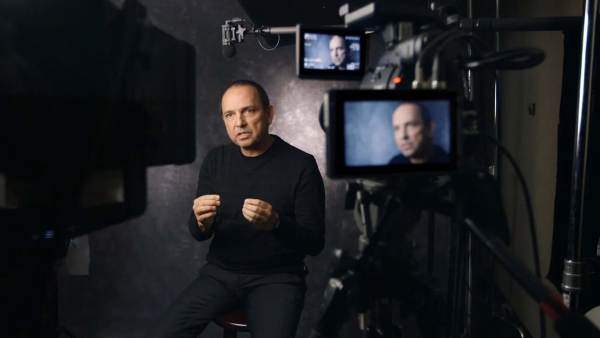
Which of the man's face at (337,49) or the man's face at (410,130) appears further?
the man's face at (337,49)

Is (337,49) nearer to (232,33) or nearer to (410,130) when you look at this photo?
(410,130)

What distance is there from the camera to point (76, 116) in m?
2.37

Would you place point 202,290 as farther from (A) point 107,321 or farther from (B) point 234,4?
(B) point 234,4

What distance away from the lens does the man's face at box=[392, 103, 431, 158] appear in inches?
41.5

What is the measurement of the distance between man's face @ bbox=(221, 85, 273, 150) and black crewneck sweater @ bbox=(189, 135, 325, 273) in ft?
0.25

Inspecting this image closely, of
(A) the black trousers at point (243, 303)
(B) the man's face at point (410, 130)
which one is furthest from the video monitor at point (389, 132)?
(A) the black trousers at point (243, 303)

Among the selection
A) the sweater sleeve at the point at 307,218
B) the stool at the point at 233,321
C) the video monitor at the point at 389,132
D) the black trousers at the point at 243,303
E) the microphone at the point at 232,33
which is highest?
the microphone at the point at 232,33

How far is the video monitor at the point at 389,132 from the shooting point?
1.03 meters

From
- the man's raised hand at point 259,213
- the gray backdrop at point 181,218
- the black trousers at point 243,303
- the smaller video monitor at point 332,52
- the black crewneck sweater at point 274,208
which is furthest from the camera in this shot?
the gray backdrop at point 181,218

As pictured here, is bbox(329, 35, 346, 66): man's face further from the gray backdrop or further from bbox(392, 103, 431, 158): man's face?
the gray backdrop

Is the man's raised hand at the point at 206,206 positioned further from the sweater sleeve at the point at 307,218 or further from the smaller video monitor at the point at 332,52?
the smaller video monitor at the point at 332,52

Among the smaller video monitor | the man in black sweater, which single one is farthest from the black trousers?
the smaller video monitor

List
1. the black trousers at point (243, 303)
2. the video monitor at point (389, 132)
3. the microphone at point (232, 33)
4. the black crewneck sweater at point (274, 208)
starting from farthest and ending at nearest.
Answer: the microphone at point (232, 33) < the black crewneck sweater at point (274, 208) < the black trousers at point (243, 303) < the video monitor at point (389, 132)

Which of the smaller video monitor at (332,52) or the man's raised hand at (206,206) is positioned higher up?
the smaller video monitor at (332,52)
